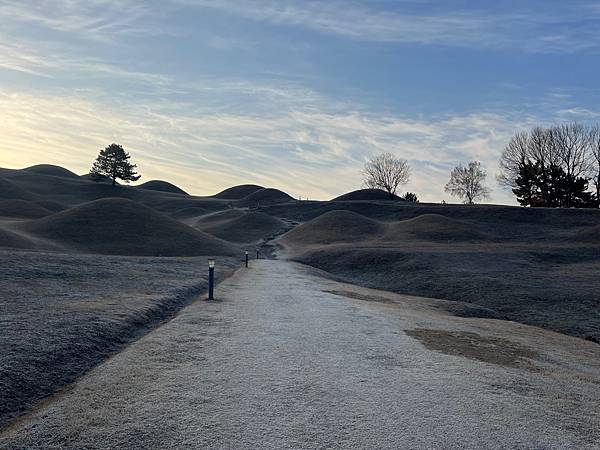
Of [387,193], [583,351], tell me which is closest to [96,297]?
[583,351]

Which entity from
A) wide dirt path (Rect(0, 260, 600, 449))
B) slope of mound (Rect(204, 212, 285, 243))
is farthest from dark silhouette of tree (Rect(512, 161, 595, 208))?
wide dirt path (Rect(0, 260, 600, 449))

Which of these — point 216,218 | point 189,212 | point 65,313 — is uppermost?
point 189,212

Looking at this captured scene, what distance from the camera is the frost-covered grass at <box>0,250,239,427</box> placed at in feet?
30.6

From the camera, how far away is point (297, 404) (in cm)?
802

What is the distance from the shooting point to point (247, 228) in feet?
316

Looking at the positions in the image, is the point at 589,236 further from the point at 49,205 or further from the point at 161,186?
the point at 161,186

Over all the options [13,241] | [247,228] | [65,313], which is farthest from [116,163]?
[65,313]

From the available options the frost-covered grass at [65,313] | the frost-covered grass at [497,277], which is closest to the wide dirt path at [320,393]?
the frost-covered grass at [65,313]

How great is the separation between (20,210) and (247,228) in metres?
40.0

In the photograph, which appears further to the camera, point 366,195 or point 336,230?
point 366,195

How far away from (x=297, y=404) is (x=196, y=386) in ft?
6.58

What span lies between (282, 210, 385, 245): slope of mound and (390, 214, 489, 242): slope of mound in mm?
3969

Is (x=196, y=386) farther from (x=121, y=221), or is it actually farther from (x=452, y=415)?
(x=121, y=221)

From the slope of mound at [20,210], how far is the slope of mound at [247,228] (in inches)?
1161
